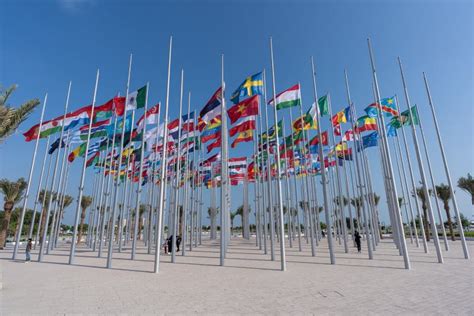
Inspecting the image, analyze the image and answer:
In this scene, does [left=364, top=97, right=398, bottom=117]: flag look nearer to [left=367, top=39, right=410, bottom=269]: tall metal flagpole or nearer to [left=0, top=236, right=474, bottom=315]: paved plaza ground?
[left=367, top=39, right=410, bottom=269]: tall metal flagpole

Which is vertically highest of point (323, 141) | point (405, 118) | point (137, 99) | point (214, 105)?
point (137, 99)

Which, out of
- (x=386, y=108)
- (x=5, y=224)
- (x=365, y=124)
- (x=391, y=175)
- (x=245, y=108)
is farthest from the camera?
(x=5, y=224)

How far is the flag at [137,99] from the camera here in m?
17.5

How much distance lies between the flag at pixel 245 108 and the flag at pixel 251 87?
349 mm

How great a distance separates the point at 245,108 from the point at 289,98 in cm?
278

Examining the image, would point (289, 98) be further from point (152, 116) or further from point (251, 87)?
point (152, 116)

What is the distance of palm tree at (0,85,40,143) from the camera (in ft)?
34.7

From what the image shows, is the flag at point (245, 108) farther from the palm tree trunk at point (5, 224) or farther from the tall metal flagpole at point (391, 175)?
the palm tree trunk at point (5, 224)

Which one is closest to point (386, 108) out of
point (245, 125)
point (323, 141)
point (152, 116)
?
point (323, 141)

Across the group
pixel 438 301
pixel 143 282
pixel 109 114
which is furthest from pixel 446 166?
pixel 109 114

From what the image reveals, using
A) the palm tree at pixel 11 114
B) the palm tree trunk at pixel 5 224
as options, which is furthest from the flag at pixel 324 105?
the palm tree trunk at pixel 5 224

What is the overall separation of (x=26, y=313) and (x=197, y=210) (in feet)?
81.1

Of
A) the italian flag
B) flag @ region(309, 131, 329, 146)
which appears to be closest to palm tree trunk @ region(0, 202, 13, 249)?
the italian flag

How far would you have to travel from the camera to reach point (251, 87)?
52.1ft
